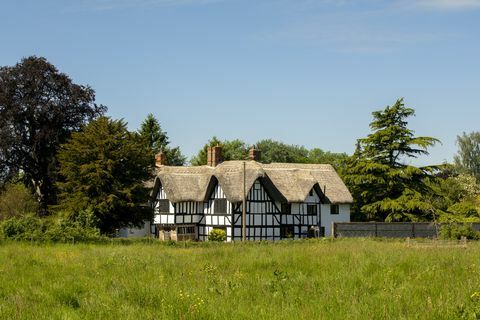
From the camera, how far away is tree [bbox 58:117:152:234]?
45.8 m

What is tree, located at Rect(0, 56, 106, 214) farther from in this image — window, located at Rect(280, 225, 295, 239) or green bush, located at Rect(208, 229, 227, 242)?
window, located at Rect(280, 225, 295, 239)

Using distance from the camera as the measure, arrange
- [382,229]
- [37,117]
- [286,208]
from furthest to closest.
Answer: [286,208]
[37,117]
[382,229]

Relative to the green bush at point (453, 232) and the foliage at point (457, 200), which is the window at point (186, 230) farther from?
the green bush at point (453, 232)

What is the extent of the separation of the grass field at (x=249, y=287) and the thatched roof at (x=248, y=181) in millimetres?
39737

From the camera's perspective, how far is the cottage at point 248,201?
196ft

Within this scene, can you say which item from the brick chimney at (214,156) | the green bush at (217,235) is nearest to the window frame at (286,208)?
the green bush at (217,235)

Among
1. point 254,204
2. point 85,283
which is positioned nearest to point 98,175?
point 254,204

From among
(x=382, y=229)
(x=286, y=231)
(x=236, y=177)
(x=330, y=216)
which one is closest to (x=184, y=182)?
(x=236, y=177)

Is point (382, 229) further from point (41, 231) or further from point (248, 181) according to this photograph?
point (41, 231)

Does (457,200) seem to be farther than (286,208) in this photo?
Yes

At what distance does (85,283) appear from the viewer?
1430 centimetres

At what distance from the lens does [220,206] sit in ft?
199

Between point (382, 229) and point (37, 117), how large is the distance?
31.0m

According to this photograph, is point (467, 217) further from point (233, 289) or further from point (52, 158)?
point (233, 289)
